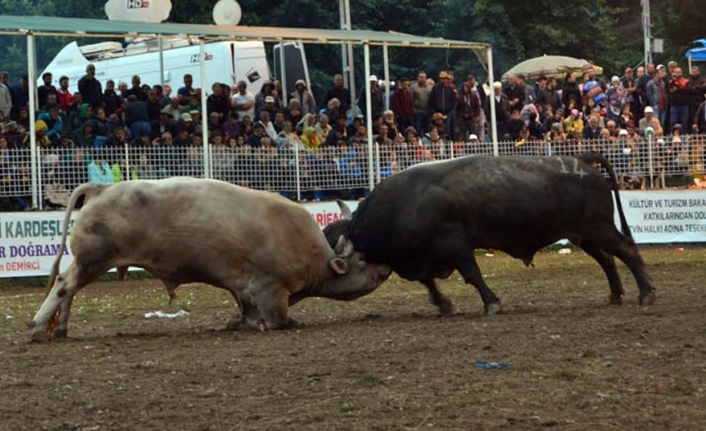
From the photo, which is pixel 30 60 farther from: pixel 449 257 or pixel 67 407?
pixel 67 407

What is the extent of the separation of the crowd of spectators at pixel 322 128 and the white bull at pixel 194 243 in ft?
27.2

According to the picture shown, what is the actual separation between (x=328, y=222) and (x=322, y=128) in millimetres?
2419

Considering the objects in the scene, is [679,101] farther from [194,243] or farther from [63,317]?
[63,317]

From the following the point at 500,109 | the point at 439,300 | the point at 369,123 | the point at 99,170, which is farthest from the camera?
the point at 500,109

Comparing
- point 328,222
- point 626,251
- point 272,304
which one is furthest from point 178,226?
point 328,222

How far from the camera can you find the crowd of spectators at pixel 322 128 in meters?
22.0

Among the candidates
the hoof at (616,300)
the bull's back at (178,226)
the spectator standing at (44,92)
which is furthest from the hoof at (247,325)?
the spectator standing at (44,92)

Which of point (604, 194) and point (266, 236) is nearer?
point (266, 236)

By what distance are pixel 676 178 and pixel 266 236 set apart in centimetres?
1437

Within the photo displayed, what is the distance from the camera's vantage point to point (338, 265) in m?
13.9

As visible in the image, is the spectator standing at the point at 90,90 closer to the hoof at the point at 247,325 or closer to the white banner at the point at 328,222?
the white banner at the point at 328,222

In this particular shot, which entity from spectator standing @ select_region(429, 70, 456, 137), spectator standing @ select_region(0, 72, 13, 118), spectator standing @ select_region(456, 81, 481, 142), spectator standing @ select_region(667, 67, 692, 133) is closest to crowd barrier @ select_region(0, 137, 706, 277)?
spectator standing @ select_region(456, 81, 481, 142)

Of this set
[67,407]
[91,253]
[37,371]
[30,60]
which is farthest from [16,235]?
[67,407]

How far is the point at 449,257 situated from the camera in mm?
14359
